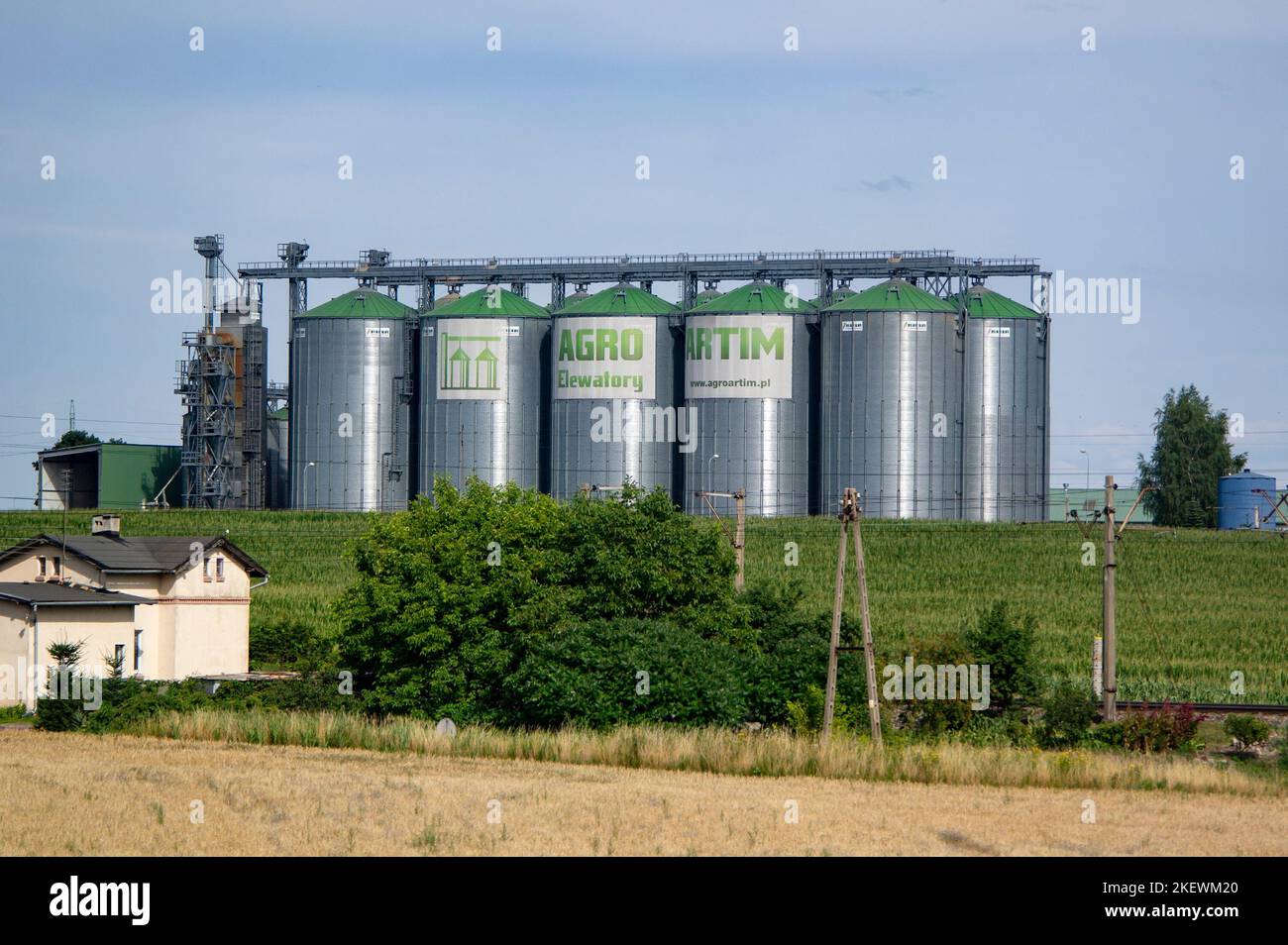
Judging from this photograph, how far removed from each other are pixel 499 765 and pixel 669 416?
57.5m

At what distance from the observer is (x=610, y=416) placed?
86.5 meters

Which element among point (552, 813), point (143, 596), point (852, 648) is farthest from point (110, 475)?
point (552, 813)

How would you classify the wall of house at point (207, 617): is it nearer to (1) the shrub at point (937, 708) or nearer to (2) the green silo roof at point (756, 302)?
(1) the shrub at point (937, 708)

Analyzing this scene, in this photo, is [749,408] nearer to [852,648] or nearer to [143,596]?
[143,596]

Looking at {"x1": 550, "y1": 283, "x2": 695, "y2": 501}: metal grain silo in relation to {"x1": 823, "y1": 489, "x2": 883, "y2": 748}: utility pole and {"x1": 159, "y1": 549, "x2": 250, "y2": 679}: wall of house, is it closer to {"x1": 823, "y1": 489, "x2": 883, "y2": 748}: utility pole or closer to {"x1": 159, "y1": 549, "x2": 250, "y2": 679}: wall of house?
{"x1": 159, "y1": 549, "x2": 250, "y2": 679}: wall of house

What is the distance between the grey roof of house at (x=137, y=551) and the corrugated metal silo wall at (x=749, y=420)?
120 ft

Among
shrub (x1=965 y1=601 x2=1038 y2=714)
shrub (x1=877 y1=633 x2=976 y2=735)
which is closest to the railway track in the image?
shrub (x1=965 y1=601 x2=1038 y2=714)

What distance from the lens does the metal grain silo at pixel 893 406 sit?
8369cm

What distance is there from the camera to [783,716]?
38000 millimetres

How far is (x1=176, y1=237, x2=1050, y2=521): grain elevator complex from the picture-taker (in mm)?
84812

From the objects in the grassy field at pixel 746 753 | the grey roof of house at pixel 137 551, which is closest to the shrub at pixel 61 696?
the grassy field at pixel 746 753

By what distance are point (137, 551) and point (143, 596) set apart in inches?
83.8

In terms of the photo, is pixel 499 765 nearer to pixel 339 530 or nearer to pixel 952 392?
pixel 339 530

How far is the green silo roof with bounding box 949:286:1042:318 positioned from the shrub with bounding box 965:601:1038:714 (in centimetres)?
4648
